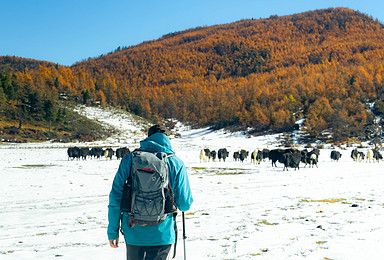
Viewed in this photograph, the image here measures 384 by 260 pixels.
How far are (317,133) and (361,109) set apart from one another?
17.8 meters

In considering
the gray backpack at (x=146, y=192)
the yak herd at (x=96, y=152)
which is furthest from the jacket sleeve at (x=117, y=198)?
the yak herd at (x=96, y=152)

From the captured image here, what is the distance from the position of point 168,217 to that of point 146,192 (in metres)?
0.40

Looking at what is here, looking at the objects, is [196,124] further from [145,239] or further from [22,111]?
[145,239]

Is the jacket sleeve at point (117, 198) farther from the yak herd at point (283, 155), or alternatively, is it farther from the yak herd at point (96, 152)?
the yak herd at point (96, 152)

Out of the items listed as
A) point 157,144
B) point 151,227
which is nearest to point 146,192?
point 151,227

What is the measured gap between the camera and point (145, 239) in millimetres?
3342

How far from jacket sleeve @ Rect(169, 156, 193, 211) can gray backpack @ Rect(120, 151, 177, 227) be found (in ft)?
0.62

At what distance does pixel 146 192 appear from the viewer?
3350 mm

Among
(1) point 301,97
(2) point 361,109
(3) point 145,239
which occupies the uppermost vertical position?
(1) point 301,97

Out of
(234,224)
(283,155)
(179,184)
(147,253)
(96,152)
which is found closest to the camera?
(147,253)

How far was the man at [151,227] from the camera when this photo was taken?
11.0ft

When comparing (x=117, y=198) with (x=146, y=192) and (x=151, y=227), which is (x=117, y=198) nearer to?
(x=146, y=192)

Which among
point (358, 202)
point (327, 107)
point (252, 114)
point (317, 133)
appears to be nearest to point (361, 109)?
point (327, 107)

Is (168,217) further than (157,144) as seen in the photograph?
No
